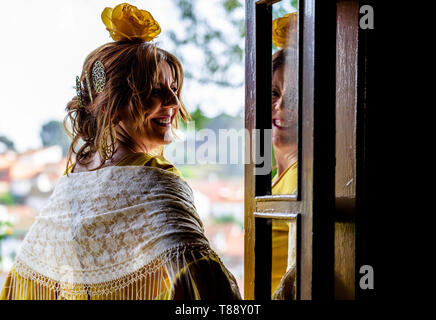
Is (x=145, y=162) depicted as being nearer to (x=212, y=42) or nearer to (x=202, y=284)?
(x=202, y=284)

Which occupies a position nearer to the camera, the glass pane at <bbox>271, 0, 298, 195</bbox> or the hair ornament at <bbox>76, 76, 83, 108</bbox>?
the glass pane at <bbox>271, 0, 298, 195</bbox>

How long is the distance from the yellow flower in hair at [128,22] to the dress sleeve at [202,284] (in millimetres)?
657

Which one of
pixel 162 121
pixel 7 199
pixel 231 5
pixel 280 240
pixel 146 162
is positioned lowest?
pixel 7 199

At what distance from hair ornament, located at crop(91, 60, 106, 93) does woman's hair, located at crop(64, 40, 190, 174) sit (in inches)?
0.4

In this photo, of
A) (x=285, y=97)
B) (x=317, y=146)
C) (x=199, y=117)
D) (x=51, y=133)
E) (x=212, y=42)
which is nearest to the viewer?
(x=317, y=146)

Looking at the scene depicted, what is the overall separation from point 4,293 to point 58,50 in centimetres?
134

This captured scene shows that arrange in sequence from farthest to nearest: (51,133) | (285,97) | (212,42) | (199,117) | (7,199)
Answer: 1. (7,199)
2. (212,42)
3. (199,117)
4. (51,133)
5. (285,97)

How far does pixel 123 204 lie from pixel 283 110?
461mm

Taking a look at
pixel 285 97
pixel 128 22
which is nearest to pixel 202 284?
pixel 285 97

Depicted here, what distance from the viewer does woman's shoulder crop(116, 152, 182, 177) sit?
1235 mm

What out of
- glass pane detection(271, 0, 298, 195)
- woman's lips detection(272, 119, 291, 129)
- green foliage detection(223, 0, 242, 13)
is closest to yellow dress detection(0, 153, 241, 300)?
glass pane detection(271, 0, 298, 195)

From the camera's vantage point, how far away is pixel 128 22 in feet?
4.31

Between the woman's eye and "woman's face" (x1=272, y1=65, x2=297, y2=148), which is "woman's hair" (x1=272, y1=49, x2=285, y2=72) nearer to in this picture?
"woman's face" (x1=272, y1=65, x2=297, y2=148)

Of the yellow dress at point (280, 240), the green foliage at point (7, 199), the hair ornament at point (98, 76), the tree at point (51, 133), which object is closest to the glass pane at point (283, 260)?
the yellow dress at point (280, 240)
